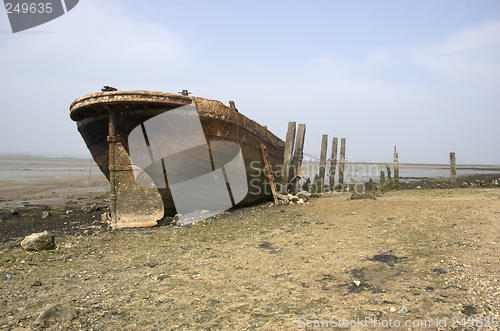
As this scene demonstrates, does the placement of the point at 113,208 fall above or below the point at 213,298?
above

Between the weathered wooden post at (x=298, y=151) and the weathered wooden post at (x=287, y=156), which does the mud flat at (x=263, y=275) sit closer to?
the weathered wooden post at (x=287, y=156)

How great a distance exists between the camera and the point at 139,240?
5.17 metres

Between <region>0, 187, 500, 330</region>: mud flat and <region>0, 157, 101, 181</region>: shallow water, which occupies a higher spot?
<region>0, 157, 101, 181</region>: shallow water

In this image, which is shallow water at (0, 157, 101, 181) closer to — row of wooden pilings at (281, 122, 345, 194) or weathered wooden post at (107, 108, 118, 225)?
weathered wooden post at (107, 108, 118, 225)

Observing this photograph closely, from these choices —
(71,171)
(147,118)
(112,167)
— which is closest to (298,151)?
(147,118)

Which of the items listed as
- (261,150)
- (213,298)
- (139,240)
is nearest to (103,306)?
(213,298)

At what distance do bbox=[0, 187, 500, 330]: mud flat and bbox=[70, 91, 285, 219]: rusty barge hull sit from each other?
1.98m

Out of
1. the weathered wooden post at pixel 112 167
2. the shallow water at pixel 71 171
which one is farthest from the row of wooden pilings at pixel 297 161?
the shallow water at pixel 71 171

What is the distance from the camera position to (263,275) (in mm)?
3521

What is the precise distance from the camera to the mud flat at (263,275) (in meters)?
2.53

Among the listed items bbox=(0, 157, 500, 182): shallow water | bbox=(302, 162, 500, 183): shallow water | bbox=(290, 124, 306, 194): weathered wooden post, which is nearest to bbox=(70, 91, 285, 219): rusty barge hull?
bbox=(290, 124, 306, 194): weathered wooden post

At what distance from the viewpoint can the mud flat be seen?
8.30ft

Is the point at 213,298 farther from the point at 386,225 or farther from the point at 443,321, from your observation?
the point at 386,225

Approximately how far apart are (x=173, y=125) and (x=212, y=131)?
0.80 meters
